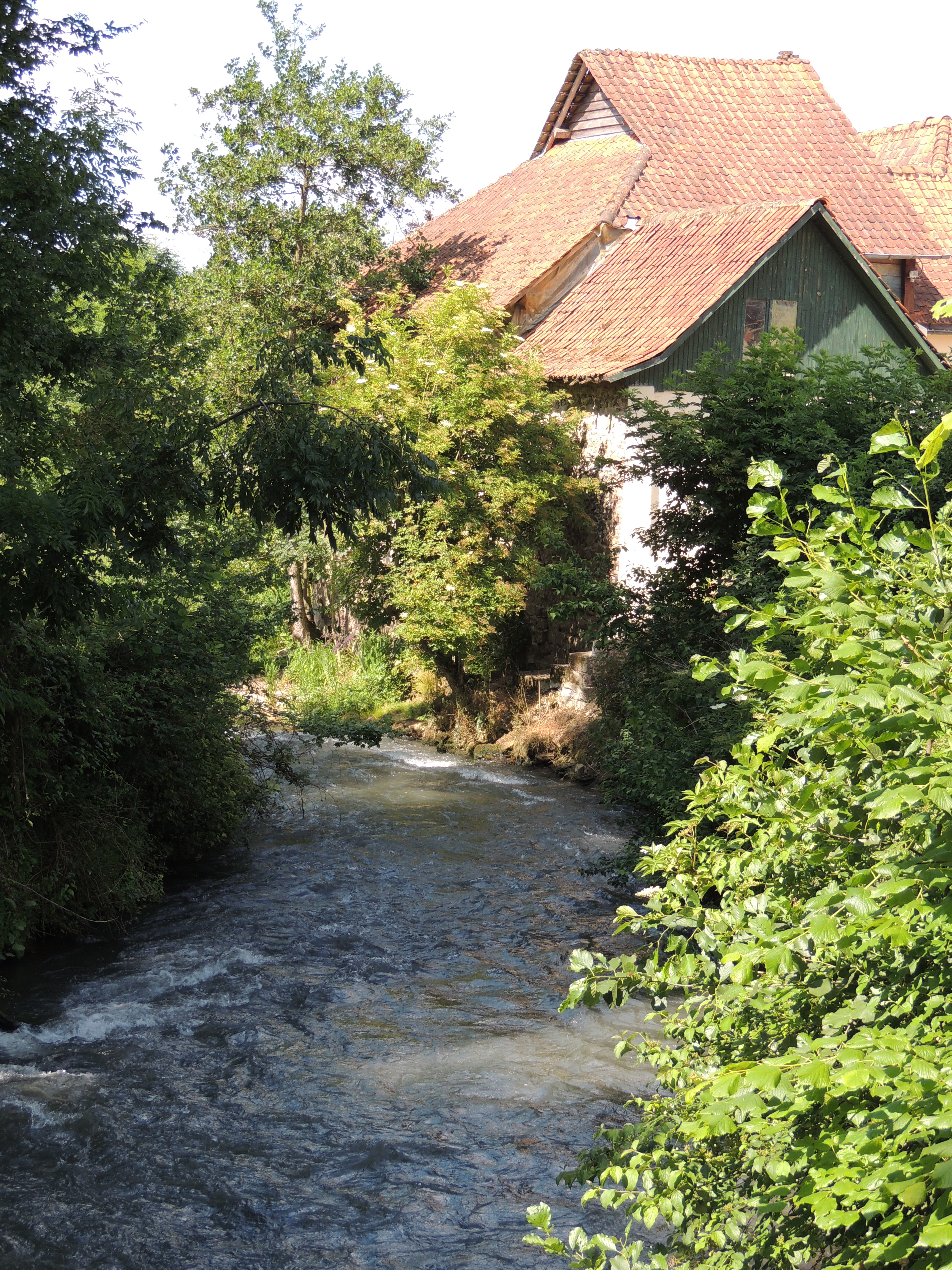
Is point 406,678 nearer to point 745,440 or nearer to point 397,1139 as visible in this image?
point 745,440

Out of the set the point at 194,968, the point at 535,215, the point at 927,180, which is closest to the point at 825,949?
the point at 194,968

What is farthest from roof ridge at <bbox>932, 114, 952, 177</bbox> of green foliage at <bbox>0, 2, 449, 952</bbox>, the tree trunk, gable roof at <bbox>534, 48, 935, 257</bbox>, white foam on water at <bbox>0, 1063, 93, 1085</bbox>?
white foam on water at <bbox>0, 1063, 93, 1085</bbox>

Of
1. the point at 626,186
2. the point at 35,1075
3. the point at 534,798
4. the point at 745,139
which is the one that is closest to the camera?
the point at 35,1075

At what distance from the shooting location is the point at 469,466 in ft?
56.2

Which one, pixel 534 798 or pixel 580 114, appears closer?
pixel 534 798

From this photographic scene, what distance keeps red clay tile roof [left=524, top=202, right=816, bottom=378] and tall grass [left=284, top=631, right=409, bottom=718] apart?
5.36m

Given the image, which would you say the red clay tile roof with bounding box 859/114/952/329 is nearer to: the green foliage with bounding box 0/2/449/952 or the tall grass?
the tall grass

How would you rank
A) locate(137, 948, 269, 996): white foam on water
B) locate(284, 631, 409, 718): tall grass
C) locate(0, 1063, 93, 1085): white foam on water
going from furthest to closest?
locate(284, 631, 409, 718): tall grass → locate(137, 948, 269, 996): white foam on water → locate(0, 1063, 93, 1085): white foam on water

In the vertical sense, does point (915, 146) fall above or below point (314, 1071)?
above

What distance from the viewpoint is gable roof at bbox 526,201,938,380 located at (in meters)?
17.5

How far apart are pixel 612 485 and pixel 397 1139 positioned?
12.2 metres

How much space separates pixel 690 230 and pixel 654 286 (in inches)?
67.9

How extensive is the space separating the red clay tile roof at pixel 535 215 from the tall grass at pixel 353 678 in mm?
6073

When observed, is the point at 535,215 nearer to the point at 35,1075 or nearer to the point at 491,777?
the point at 491,777
